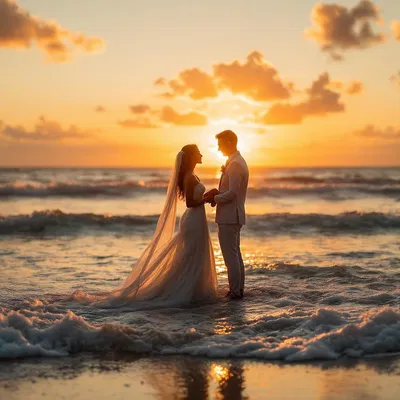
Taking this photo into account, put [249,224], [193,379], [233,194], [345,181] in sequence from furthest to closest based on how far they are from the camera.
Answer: [345,181] → [249,224] → [233,194] → [193,379]

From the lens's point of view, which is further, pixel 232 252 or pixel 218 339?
pixel 232 252

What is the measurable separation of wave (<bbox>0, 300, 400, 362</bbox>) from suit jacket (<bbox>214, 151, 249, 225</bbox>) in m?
2.17

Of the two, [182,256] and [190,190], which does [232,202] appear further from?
[182,256]

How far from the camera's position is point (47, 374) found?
17.9 feet

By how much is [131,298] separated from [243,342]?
2.62 metres

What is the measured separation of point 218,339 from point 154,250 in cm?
255

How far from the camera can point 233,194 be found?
8672 millimetres

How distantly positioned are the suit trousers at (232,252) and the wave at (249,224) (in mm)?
9851

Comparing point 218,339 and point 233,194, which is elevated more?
point 233,194

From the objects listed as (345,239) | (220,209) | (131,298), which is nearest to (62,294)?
(131,298)

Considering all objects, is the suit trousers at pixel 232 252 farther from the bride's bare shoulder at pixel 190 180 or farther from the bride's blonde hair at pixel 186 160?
the bride's blonde hair at pixel 186 160

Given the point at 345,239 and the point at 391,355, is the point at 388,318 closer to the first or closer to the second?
the point at 391,355

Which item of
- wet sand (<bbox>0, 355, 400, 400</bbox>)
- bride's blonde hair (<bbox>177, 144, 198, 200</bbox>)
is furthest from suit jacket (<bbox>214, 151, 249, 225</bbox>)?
wet sand (<bbox>0, 355, 400, 400</bbox>)

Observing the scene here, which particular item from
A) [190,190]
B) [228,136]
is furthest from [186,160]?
[228,136]
